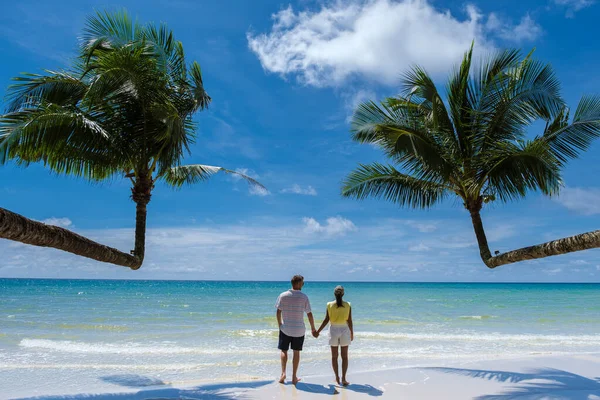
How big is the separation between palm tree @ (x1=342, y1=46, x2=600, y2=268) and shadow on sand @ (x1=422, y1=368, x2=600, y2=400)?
181cm

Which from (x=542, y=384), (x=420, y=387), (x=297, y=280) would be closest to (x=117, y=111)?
(x=297, y=280)

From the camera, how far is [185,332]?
14.6 metres

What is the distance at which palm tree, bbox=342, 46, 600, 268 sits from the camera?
21.0 ft

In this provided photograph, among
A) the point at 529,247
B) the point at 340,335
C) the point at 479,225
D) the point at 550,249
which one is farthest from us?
the point at 479,225

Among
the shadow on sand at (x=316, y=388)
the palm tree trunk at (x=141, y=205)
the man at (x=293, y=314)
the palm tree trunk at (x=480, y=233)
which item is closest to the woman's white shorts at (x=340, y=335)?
the man at (x=293, y=314)

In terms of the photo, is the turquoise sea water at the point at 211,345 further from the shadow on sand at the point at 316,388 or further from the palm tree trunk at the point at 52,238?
the palm tree trunk at the point at 52,238

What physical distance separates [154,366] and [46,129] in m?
5.93

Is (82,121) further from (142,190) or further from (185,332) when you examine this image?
(185,332)

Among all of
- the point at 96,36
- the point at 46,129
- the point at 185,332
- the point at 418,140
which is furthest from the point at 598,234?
the point at 185,332

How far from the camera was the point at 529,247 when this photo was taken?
6004 mm

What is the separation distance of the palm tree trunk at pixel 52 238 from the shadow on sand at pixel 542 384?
5.22m

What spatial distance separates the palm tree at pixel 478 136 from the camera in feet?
21.0

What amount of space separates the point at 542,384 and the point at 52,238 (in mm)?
6943

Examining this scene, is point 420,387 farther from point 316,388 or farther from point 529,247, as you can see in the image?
point 529,247
